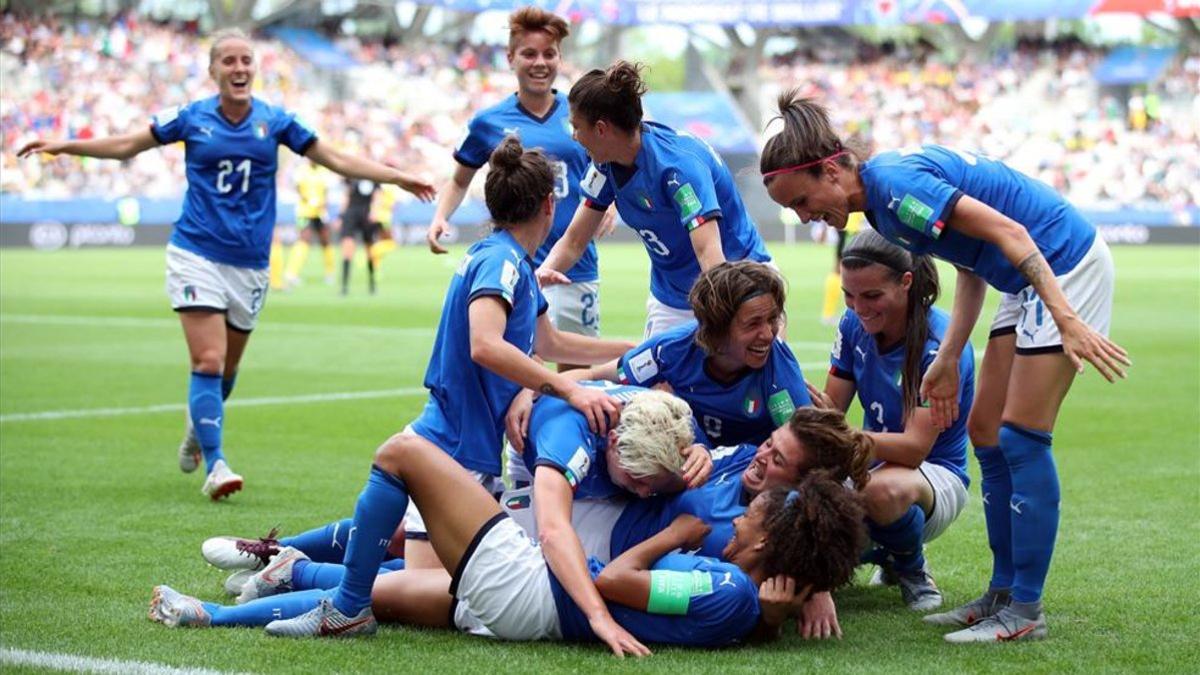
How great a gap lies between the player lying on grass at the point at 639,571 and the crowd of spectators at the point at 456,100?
3462 cm

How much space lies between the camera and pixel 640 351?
609cm

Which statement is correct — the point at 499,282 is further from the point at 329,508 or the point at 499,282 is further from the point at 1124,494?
the point at 1124,494

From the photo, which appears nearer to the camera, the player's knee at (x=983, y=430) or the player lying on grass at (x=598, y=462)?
the player lying on grass at (x=598, y=462)

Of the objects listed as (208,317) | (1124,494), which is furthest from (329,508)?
(1124,494)

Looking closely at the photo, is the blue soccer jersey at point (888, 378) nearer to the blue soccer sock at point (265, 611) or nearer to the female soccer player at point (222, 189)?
the blue soccer sock at point (265, 611)

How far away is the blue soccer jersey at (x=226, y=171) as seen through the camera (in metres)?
9.14

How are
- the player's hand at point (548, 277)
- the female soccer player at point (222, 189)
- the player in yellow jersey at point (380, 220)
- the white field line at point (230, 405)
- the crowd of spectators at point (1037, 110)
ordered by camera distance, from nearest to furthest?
the player's hand at point (548, 277)
the female soccer player at point (222, 189)
the white field line at point (230, 405)
the player in yellow jersey at point (380, 220)
the crowd of spectators at point (1037, 110)

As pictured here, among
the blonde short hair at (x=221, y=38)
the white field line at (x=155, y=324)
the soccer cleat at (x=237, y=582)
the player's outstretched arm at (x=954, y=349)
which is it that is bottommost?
the white field line at (x=155, y=324)

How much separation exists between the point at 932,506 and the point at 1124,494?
284 centimetres

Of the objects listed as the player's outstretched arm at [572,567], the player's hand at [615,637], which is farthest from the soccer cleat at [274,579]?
the player's hand at [615,637]

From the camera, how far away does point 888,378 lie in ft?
20.5

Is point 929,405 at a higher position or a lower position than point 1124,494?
higher

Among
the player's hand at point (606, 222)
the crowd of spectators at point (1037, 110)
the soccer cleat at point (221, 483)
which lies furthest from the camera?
the crowd of spectators at point (1037, 110)

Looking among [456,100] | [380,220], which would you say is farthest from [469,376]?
[456,100]
